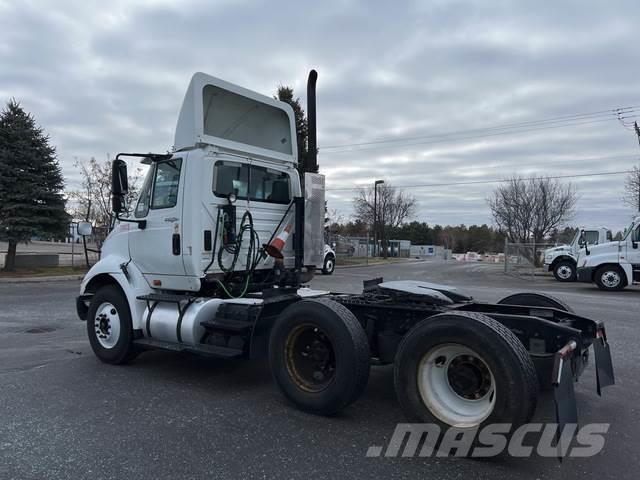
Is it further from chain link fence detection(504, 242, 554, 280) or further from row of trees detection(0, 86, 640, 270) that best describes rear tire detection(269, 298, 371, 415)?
chain link fence detection(504, 242, 554, 280)

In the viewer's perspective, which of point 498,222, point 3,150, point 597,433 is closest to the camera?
point 597,433

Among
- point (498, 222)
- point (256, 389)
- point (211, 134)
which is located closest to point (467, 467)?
point (256, 389)

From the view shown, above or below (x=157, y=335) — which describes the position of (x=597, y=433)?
below

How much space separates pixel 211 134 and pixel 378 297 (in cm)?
292

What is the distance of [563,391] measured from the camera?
3359mm

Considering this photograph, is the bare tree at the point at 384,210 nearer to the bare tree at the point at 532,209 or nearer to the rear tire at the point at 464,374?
the bare tree at the point at 532,209

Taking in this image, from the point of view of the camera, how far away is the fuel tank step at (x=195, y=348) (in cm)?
504

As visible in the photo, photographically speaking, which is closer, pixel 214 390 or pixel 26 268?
pixel 214 390

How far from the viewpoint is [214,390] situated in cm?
516

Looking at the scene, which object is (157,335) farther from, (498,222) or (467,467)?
(498,222)

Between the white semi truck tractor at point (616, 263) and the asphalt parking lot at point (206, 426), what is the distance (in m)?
12.6

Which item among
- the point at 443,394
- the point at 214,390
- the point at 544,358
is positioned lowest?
the point at 214,390

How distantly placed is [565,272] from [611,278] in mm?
4427

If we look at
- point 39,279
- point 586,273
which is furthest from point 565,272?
point 39,279
